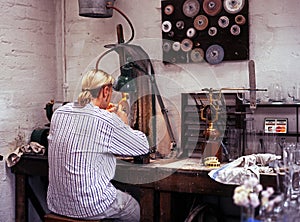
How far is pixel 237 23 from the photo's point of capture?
350cm

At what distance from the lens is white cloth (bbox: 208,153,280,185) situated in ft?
9.15

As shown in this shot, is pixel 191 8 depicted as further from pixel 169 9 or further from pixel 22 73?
pixel 22 73

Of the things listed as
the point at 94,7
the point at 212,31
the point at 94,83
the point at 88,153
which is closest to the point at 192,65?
the point at 212,31

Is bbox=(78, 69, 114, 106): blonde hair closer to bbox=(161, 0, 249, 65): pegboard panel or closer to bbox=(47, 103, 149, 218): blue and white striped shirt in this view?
bbox=(47, 103, 149, 218): blue and white striped shirt

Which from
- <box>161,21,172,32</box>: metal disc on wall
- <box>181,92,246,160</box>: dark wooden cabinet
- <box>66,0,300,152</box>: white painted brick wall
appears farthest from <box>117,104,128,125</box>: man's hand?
<box>161,21,172,32</box>: metal disc on wall

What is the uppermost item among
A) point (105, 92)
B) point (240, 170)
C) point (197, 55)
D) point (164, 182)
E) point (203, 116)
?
point (197, 55)

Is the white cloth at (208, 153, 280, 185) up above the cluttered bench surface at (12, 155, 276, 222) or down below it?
above

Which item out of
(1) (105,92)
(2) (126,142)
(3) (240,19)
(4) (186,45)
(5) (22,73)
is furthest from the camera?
(5) (22,73)

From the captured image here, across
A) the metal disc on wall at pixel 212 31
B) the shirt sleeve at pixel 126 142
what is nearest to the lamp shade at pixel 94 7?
the metal disc on wall at pixel 212 31

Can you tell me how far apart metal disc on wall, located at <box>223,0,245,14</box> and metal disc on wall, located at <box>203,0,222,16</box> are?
0.15ft

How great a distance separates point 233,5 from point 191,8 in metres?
0.33

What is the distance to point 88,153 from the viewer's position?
112 inches

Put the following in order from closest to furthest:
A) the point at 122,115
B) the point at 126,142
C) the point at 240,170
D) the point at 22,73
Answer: the point at 240,170, the point at 126,142, the point at 122,115, the point at 22,73

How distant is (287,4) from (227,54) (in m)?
0.55
